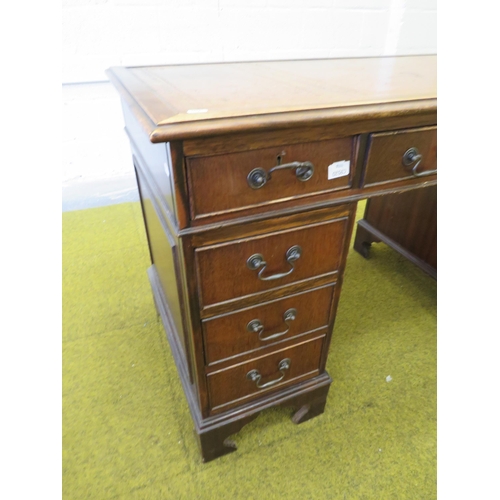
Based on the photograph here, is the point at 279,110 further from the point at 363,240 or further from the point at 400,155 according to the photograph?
the point at 363,240

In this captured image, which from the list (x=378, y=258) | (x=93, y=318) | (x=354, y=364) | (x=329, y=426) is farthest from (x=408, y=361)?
(x=93, y=318)

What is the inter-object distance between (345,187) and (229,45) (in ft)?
4.34

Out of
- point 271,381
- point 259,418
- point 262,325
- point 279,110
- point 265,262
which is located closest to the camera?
point 279,110

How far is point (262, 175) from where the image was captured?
1.96 ft

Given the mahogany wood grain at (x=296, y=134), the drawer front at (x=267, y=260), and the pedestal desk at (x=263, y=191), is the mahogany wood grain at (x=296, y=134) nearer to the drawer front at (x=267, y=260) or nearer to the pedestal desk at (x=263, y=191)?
the pedestal desk at (x=263, y=191)

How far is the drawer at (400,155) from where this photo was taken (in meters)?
0.67

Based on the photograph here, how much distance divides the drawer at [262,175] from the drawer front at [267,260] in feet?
0.26

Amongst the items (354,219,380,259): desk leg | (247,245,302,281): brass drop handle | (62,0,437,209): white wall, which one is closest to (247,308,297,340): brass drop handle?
(247,245,302,281): brass drop handle

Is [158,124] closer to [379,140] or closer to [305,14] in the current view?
[379,140]

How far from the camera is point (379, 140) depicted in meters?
0.66

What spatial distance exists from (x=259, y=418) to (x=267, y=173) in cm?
77

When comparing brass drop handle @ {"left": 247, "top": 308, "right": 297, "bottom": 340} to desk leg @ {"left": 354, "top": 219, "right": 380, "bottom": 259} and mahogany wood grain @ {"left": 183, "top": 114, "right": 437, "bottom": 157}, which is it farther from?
desk leg @ {"left": 354, "top": 219, "right": 380, "bottom": 259}

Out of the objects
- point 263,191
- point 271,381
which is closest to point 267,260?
point 263,191

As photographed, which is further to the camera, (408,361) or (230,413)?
(408,361)
